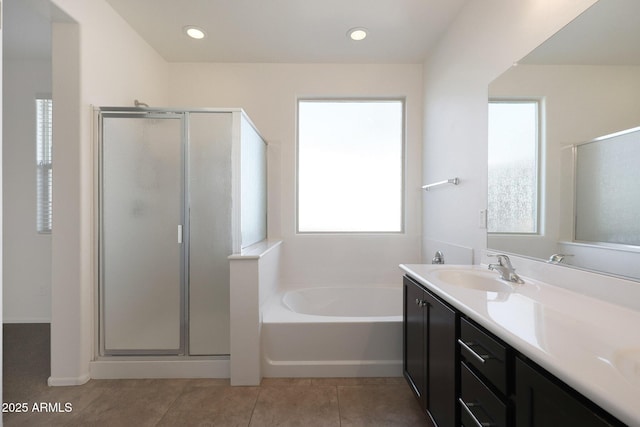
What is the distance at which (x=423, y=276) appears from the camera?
1.48 metres

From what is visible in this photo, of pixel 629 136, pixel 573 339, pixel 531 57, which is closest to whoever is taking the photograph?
pixel 573 339

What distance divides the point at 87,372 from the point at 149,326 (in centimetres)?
47

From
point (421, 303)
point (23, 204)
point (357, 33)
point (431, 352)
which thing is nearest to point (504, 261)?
point (421, 303)

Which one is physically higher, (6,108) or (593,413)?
(6,108)

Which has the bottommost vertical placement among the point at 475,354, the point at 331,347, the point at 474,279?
the point at 331,347

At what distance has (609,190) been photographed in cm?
106

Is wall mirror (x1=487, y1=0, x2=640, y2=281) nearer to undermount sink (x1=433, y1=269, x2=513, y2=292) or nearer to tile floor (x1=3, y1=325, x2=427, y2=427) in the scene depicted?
undermount sink (x1=433, y1=269, x2=513, y2=292)

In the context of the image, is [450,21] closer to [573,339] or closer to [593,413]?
[573,339]

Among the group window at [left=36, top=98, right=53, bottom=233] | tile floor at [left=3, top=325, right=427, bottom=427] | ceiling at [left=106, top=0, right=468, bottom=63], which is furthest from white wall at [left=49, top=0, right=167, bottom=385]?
window at [left=36, top=98, right=53, bottom=233]

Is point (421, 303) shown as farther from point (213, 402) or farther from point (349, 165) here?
point (349, 165)

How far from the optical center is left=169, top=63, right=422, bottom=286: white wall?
2959mm

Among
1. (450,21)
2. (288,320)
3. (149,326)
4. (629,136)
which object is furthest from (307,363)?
(450,21)

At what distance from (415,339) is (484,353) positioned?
2.28 feet

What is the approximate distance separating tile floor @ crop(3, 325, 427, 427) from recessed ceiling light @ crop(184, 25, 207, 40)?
2761 millimetres
